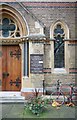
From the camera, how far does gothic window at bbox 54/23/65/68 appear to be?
407 inches

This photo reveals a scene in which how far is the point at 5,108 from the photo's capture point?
27.2 ft

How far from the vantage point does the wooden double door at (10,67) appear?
34.4 ft

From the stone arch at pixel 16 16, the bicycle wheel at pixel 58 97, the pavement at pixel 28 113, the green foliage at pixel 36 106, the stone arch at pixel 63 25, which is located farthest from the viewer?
the stone arch at pixel 63 25

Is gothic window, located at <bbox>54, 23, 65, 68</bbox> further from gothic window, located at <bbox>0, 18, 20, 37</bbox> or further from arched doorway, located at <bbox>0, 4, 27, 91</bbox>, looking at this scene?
gothic window, located at <bbox>0, 18, 20, 37</bbox>

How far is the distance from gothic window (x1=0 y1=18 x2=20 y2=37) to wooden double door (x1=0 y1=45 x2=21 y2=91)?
22.4 inches

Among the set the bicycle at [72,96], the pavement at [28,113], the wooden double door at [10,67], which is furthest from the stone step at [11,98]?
the bicycle at [72,96]

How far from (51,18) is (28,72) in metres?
2.60

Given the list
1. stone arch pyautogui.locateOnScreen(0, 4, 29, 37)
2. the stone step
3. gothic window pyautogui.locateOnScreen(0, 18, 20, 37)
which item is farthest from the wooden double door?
stone arch pyautogui.locateOnScreen(0, 4, 29, 37)

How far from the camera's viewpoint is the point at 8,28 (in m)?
10.4

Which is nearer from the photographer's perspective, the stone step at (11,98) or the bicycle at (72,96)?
the bicycle at (72,96)

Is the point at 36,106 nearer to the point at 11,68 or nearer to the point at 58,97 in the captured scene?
the point at 58,97

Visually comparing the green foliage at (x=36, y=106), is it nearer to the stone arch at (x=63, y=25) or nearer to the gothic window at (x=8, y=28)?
the stone arch at (x=63, y=25)

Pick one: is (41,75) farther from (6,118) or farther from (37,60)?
(6,118)

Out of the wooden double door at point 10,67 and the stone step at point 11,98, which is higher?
the wooden double door at point 10,67
